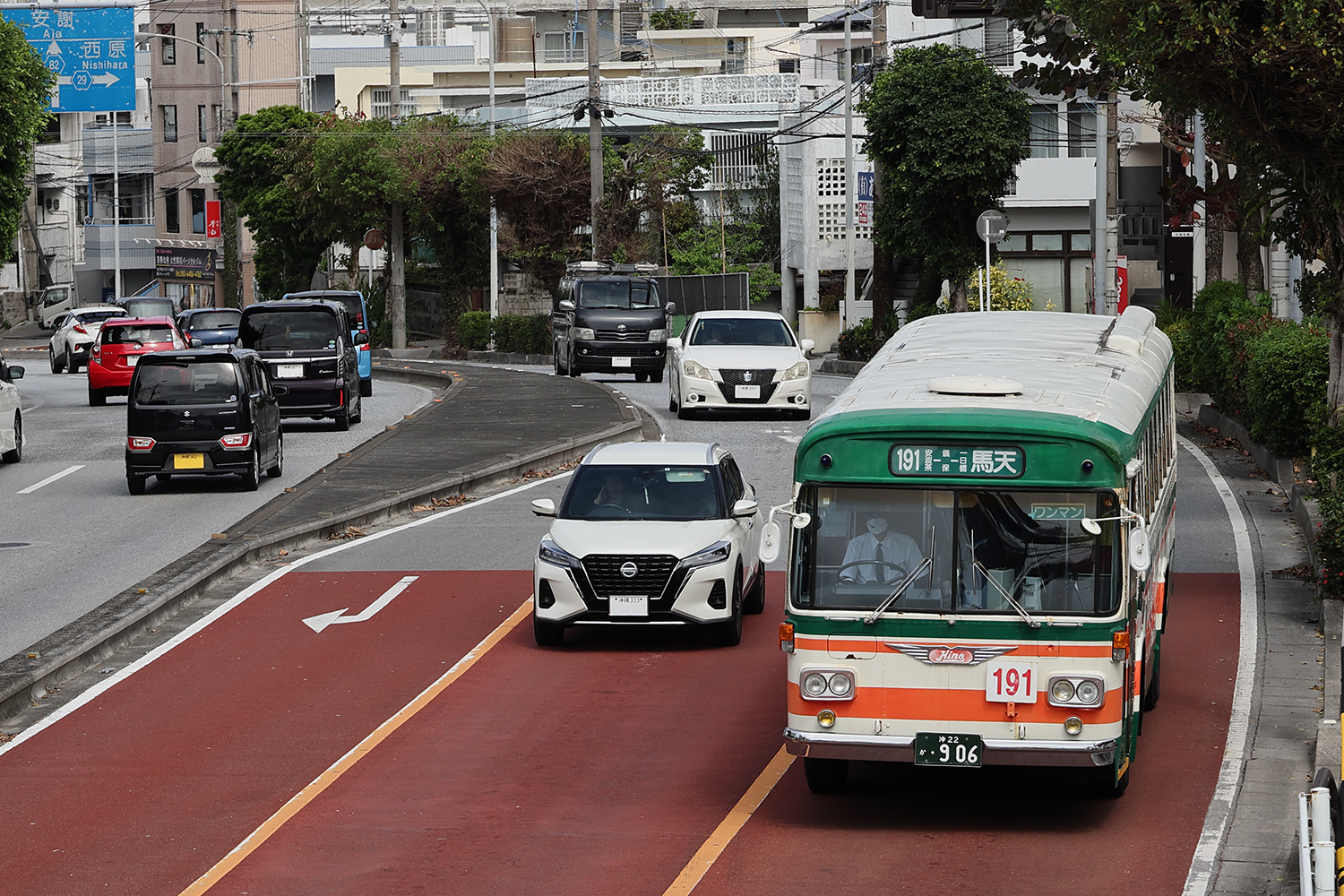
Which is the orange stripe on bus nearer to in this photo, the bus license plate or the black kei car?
the bus license plate

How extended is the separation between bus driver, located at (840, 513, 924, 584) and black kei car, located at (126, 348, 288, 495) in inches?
630

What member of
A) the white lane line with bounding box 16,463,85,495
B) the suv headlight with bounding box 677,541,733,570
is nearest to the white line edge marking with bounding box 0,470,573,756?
the suv headlight with bounding box 677,541,733,570

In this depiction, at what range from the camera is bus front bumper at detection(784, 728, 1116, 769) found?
9656 mm

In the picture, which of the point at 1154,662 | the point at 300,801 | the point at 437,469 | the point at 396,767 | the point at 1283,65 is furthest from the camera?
the point at 437,469

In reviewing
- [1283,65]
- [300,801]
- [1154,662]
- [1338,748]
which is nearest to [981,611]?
[1338,748]

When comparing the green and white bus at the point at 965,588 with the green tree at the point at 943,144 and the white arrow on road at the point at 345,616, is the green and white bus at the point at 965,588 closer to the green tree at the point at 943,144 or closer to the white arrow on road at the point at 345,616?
the white arrow on road at the point at 345,616

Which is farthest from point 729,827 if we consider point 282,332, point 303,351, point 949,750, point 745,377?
point 282,332

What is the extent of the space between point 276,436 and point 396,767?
1552 centimetres

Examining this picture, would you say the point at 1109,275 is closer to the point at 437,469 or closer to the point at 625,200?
the point at 437,469

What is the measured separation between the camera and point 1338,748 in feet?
34.5

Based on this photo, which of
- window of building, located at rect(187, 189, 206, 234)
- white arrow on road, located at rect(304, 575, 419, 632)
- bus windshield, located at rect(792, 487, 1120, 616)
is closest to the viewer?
bus windshield, located at rect(792, 487, 1120, 616)

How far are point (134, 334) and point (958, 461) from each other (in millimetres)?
31536

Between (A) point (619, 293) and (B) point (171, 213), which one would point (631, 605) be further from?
(B) point (171, 213)

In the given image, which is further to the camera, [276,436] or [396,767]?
[276,436]
